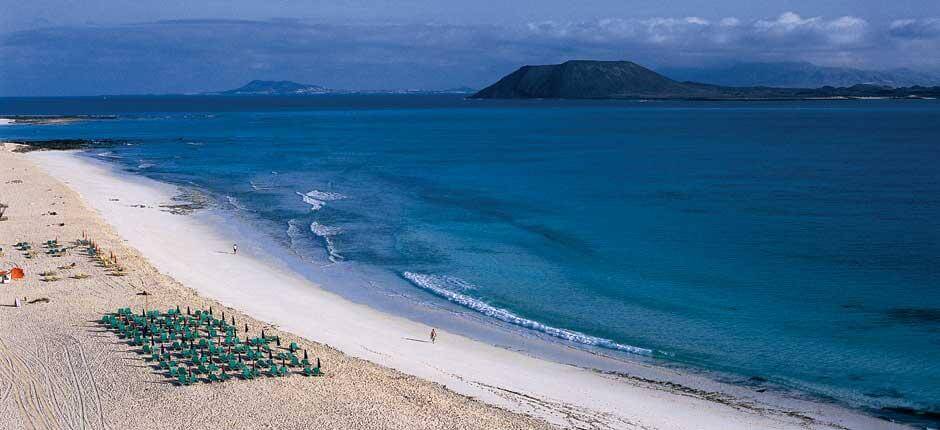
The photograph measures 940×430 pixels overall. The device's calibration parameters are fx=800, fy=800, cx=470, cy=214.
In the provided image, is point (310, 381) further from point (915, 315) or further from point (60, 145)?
point (60, 145)

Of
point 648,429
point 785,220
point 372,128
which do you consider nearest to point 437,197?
point 785,220

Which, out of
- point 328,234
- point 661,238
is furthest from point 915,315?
point 328,234

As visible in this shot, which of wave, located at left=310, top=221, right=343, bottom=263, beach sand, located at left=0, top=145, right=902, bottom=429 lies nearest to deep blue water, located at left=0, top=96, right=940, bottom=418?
wave, located at left=310, top=221, right=343, bottom=263

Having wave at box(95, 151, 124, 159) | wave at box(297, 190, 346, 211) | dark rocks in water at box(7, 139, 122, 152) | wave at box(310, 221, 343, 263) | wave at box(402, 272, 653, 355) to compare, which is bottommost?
wave at box(402, 272, 653, 355)

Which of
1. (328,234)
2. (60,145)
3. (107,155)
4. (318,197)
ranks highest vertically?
(60,145)

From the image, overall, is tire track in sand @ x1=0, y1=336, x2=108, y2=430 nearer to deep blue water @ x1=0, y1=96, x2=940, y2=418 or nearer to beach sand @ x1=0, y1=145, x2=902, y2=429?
beach sand @ x1=0, y1=145, x2=902, y2=429

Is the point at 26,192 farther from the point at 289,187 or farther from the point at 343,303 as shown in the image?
the point at 343,303

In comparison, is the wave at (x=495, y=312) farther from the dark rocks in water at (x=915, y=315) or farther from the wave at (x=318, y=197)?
the wave at (x=318, y=197)
